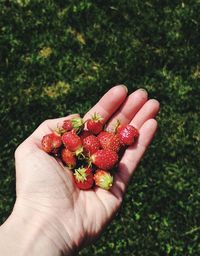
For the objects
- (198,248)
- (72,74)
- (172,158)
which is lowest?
(198,248)

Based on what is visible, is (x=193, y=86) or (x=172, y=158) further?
(x=193, y=86)

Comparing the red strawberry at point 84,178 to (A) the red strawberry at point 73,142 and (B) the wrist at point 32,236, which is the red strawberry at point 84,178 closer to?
(A) the red strawberry at point 73,142

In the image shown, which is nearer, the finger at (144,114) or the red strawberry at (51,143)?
the red strawberry at (51,143)

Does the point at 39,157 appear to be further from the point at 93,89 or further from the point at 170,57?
the point at 170,57

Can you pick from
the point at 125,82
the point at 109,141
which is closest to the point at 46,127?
the point at 109,141

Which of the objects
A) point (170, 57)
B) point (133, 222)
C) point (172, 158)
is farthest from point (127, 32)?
point (133, 222)

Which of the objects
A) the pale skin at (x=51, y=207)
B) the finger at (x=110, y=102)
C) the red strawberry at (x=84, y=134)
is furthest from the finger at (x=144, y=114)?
the red strawberry at (x=84, y=134)
